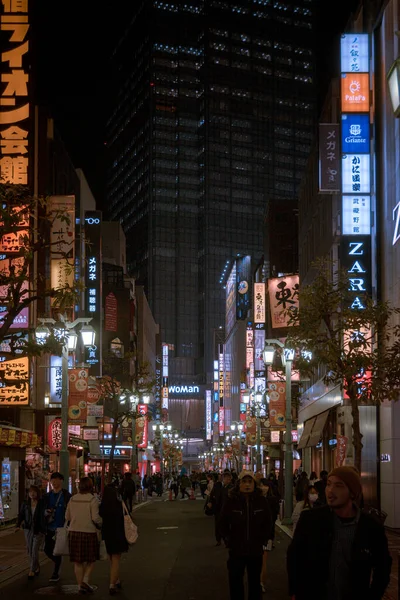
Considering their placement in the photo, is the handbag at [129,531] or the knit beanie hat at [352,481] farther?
the handbag at [129,531]

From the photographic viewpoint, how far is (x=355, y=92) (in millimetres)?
33625

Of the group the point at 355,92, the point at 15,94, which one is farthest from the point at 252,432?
the point at 355,92

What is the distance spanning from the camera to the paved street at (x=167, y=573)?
15430mm

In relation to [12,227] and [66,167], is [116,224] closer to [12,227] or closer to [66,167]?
[66,167]

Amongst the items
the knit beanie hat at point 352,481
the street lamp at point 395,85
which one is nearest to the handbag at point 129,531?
the street lamp at point 395,85

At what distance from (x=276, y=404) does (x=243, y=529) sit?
3140cm

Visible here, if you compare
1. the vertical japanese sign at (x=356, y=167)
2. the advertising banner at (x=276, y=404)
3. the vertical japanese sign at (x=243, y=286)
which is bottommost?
the advertising banner at (x=276, y=404)

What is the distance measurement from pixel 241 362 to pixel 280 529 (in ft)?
363

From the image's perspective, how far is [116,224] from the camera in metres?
106

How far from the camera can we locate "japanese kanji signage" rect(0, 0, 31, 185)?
35188 millimetres

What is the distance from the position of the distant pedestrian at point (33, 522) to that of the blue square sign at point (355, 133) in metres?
20.2

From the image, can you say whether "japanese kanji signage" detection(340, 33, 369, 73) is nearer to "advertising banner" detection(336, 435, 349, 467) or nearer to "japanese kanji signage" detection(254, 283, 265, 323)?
"advertising banner" detection(336, 435, 349, 467)

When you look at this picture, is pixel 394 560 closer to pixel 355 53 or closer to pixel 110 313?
pixel 355 53

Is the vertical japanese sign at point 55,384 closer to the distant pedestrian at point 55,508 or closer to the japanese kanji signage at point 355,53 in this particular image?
the japanese kanji signage at point 355,53
